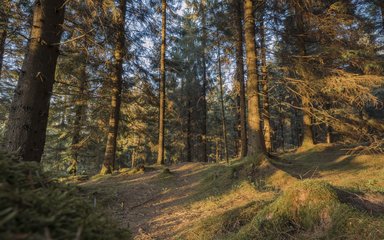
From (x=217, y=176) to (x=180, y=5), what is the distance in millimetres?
11985

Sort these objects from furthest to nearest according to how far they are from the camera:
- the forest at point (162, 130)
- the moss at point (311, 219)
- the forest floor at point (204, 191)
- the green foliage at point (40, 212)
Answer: the forest floor at point (204, 191) → the moss at point (311, 219) → the forest at point (162, 130) → the green foliage at point (40, 212)

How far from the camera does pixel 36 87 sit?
176 inches

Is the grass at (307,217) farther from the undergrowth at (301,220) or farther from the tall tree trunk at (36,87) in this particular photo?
the tall tree trunk at (36,87)

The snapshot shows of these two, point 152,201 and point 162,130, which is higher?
point 162,130

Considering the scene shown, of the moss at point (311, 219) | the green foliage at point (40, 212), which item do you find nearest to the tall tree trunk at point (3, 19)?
the green foliage at point (40, 212)

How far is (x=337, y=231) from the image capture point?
10.5ft

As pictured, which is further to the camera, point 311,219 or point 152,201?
point 152,201

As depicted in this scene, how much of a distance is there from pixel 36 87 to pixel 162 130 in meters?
11.5

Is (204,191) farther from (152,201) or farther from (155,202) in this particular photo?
(152,201)

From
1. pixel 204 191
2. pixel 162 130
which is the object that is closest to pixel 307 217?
pixel 204 191

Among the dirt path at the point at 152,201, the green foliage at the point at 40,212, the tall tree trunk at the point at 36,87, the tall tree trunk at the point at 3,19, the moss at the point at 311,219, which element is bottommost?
the dirt path at the point at 152,201

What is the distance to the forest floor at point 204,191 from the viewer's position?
5441mm

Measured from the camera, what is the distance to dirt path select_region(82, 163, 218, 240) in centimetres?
581

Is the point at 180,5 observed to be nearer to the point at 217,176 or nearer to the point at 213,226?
the point at 217,176
